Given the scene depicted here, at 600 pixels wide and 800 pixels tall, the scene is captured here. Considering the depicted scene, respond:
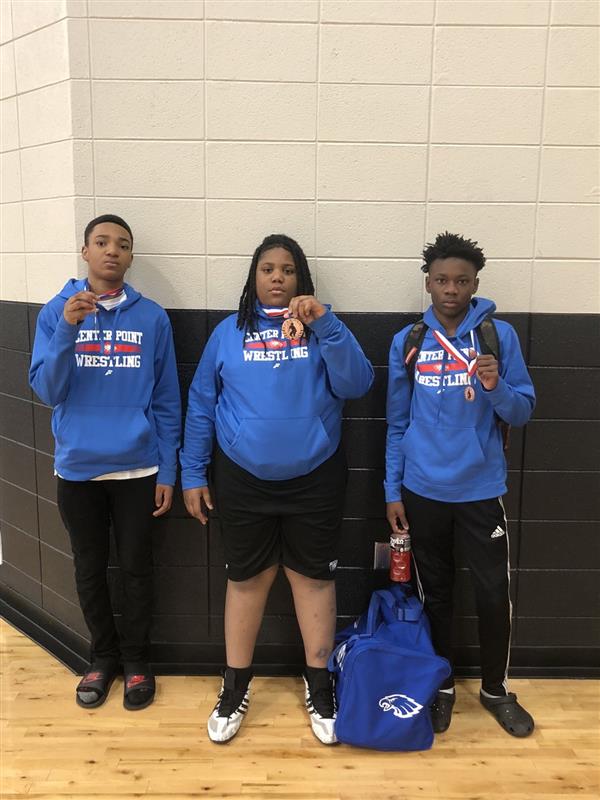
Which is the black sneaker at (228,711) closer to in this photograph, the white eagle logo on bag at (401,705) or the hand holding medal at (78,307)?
the white eagle logo on bag at (401,705)

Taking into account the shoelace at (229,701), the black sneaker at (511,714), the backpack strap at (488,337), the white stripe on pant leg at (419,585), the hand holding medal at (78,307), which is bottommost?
the black sneaker at (511,714)

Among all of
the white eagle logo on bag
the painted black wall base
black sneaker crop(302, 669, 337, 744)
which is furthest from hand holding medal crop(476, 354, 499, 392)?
black sneaker crop(302, 669, 337, 744)

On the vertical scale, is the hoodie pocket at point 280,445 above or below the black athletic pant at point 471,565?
above

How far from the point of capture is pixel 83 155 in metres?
2.24

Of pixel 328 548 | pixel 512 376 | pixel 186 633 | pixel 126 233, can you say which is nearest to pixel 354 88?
pixel 126 233

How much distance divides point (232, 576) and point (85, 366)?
0.86 meters

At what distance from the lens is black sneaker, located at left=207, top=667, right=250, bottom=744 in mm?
2092

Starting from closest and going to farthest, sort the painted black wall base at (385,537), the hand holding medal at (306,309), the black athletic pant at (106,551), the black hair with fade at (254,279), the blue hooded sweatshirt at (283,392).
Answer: the hand holding medal at (306,309), the blue hooded sweatshirt at (283,392), the black hair with fade at (254,279), the black athletic pant at (106,551), the painted black wall base at (385,537)

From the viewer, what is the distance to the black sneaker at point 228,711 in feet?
6.86

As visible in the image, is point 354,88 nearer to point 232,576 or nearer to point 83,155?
point 83,155

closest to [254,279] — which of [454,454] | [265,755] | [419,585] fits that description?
[454,454]

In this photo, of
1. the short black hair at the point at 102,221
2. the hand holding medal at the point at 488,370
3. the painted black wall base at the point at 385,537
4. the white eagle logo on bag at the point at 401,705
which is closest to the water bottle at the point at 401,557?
the painted black wall base at the point at 385,537

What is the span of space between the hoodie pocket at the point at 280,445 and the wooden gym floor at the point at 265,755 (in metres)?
0.89

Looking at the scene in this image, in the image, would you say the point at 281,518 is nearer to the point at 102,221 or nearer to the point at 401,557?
the point at 401,557
